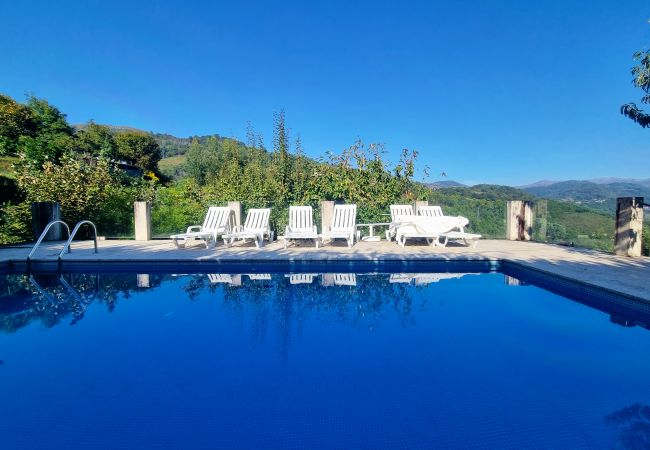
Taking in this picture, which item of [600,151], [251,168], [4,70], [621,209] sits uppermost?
[4,70]

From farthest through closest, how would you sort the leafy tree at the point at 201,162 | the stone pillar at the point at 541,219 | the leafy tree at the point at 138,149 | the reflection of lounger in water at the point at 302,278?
the leafy tree at the point at 138,149 → the leafy tree at the point at 201,162 → the stone pillar at the point at 541,219 → the reflection of lounger in water at the point at 302,278

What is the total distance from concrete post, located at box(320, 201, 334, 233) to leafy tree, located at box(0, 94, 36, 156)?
32.4m

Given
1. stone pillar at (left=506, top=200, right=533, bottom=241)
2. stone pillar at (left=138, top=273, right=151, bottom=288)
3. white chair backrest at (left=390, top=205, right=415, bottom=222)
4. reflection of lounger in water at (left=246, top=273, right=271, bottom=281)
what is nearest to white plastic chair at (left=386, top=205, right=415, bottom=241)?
white chair backrest at (left=390, top=205, right=415, bottom=222)

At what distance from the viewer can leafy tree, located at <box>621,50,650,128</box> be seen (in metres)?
6.21

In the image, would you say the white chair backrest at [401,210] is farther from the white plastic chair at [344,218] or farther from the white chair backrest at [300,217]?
the white chair backrest at [300,217]

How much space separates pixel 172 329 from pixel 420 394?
2914mm

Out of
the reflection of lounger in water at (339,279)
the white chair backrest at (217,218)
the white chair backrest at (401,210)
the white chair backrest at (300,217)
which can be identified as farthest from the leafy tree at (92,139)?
the reflection of lounger in water at (339,279)

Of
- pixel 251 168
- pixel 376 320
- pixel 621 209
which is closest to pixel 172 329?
pixel 376 320

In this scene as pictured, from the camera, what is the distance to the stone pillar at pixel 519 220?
31.9 feet

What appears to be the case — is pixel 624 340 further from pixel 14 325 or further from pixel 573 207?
pixel 573 207

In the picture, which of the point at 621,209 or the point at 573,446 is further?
the point at 621,209

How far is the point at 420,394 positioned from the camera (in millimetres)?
2725

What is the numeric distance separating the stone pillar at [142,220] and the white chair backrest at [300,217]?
3917 millimetres

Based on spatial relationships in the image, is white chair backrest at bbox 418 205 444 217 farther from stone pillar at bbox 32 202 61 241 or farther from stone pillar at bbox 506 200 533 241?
stone pillar at bbox 32 202 61 241
